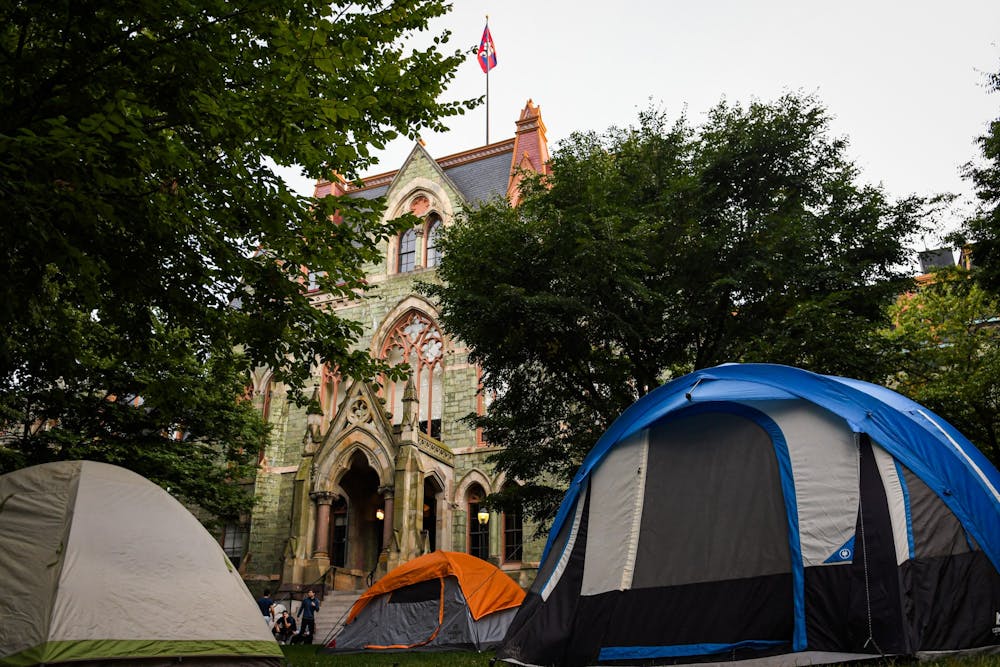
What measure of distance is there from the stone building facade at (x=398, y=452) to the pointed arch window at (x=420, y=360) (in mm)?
37

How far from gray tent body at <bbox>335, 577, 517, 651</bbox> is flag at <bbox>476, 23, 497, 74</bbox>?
78.5 ft

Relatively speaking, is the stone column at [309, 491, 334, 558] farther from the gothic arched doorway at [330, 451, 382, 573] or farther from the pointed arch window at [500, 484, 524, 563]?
the pointed arch window at [500, 484, 524, 563]

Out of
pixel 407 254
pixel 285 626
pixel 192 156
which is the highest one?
pixel 407 254

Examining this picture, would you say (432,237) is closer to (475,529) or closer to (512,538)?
(475,529)

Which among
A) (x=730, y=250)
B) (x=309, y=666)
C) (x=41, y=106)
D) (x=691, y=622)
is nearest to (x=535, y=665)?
(x=691, y=622)

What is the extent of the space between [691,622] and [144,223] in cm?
575

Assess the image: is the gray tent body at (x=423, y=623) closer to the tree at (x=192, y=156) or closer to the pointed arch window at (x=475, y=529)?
the tree at (x=192, y=156)

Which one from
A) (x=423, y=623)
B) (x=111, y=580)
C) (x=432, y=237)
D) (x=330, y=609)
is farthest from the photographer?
(x=432, y=237)

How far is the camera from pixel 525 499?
1302 cm

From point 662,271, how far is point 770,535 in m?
7.32

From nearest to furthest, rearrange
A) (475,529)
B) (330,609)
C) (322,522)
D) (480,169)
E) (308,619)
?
1. (308,619)
2. (330,609)
3. (322,522)
4. (475,529)
5. (480,169)

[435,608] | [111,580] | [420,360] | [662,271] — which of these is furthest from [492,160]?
[111,580]

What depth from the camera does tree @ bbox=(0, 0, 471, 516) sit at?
5969 millimetres

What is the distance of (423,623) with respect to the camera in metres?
12.4
